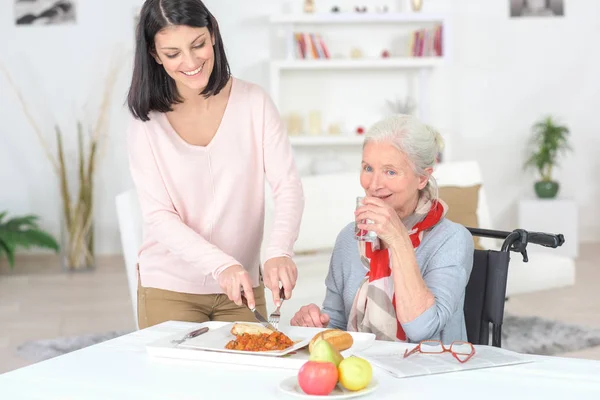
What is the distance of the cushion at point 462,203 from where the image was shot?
4227mm

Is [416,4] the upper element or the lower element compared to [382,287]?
upper

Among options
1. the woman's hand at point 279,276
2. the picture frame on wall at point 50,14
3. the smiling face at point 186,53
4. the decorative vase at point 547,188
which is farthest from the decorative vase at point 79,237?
the woman's hand at point 279,276

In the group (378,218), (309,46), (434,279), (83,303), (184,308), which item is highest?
(309,46)

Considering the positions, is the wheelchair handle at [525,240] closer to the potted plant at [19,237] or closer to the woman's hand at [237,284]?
the woman's hand at [237,284]

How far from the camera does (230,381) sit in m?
1.58

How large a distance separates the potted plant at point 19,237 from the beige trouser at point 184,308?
4514 mm

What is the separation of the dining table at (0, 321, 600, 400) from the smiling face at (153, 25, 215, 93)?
0.66m

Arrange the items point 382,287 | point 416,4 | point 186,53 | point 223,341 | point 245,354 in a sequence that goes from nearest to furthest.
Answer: point 245,354
point 223,341
point 186,53
point 382,287
point 416,4

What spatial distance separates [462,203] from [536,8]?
3507 mm

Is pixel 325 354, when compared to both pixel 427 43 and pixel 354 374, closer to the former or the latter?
pixel 354 374

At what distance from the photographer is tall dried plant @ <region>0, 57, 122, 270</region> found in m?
6.66

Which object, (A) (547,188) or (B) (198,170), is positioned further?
(A) (547,188)

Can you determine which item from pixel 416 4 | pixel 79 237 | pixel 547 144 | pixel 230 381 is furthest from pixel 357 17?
pixel 230 381

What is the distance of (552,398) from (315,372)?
1.25 feet
